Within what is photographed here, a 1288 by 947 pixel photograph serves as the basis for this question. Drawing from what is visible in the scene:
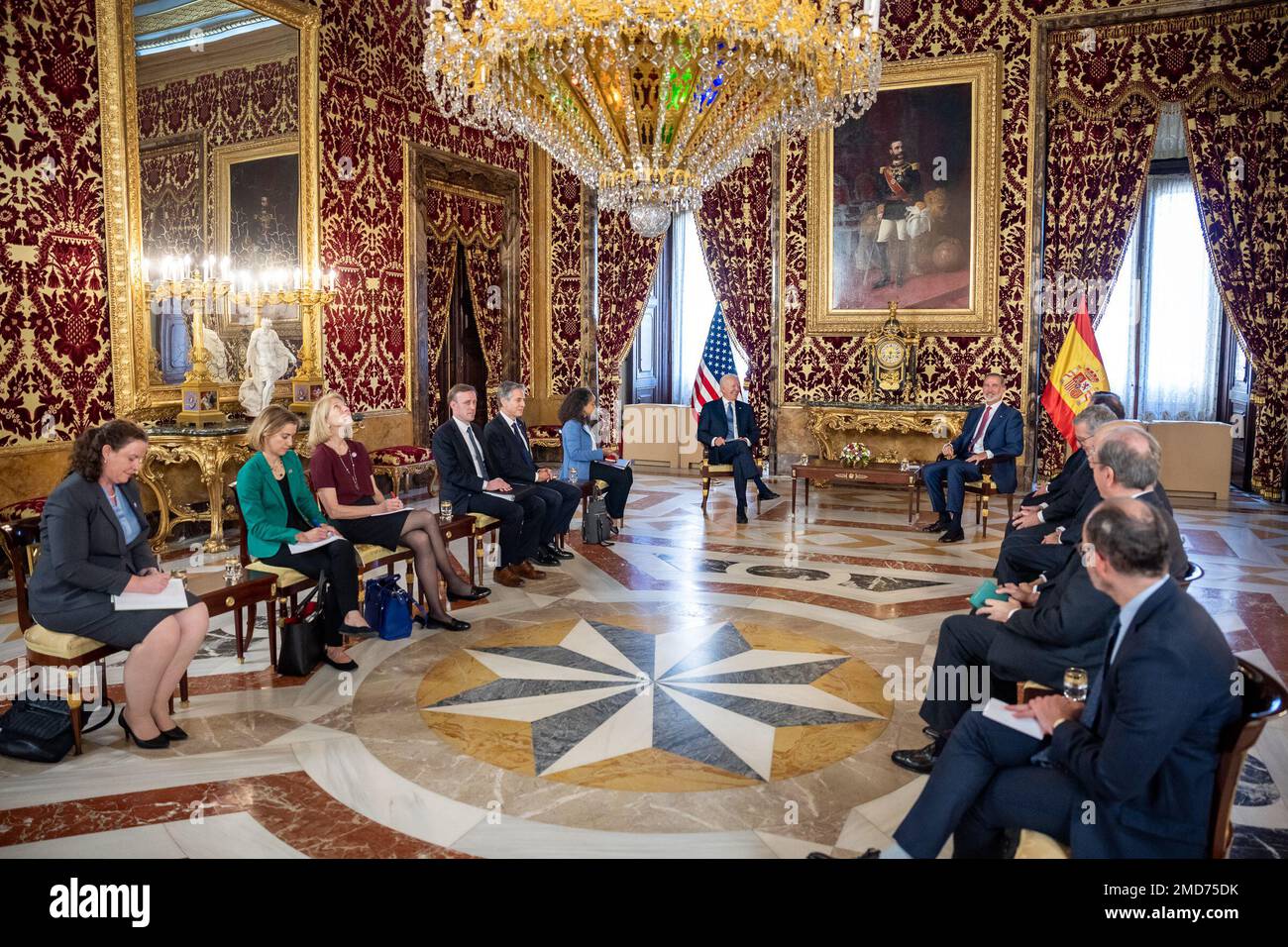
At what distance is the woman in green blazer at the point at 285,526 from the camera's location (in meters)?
4.84

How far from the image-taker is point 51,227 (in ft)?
21.9

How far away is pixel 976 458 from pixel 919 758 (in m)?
5.06

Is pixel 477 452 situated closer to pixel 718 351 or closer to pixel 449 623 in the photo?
pixel 449 623

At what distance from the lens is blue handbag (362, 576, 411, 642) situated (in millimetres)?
5293

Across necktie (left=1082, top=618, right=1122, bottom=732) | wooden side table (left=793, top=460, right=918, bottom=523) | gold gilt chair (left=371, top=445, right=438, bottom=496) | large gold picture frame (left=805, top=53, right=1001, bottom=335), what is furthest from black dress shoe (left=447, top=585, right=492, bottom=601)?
large gold picture frame (left=805, top=53, right=1001, bottom=335)

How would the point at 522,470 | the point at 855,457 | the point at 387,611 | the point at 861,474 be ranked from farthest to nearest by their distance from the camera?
the point at 855,457, the point at 861,474, the point at 522,470, the point at 387,611

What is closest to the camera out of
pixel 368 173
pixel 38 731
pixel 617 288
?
pixel 38 731

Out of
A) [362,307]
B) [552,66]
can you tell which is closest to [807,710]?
[552,66]

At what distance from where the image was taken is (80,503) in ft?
12.4

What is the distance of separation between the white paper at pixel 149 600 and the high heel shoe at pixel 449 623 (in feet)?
5.99

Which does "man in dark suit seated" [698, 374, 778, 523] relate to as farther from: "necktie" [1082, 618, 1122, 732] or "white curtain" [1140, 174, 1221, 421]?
"necktie" [1082, 618, 1122, 732]

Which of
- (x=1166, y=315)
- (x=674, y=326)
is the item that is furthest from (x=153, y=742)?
(x=1166, y=315)

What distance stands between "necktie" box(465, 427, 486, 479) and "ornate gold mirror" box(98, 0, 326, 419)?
2.45 metres
